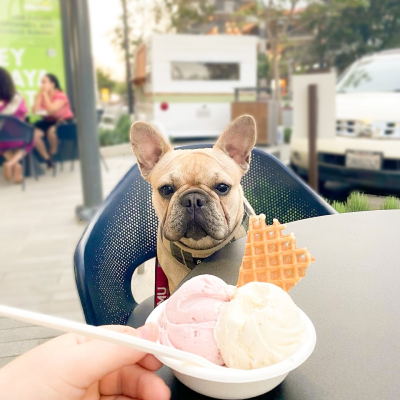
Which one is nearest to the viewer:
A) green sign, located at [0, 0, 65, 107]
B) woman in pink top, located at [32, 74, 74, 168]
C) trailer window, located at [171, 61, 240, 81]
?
woman in pink top, located at [32, 74, 74, 168]

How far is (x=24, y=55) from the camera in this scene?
24.8 ft

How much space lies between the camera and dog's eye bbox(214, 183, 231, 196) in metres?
1.48

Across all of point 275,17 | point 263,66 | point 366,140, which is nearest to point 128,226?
point 366,140

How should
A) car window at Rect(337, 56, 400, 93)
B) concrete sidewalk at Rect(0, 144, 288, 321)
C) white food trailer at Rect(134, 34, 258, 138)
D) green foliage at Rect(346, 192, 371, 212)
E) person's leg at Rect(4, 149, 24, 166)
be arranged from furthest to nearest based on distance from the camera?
white food trailer at Rect(134, 34, 258, 138)
person's leg at Rect(4, 149, 24, 166)
car window at Rect(337, 56, 400, 93)
concrete sidewalk at Rect(0, 144, 288, 321)
green foliage at Rect(346, 192, 371, 212)

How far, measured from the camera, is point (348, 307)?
925mm

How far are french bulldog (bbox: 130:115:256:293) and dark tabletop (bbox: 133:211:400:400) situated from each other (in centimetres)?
21

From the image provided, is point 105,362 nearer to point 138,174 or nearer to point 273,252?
point 273,252

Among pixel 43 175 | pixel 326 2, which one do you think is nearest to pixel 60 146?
pixel 43 175

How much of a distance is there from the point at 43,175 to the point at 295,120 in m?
6.50

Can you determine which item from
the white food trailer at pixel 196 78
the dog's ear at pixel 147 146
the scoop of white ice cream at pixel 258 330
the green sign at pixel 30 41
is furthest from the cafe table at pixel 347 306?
the white food trailer at pixel 196 78

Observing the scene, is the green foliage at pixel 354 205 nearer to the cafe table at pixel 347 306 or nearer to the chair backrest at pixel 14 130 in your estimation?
the cafe table at pixel 347 306

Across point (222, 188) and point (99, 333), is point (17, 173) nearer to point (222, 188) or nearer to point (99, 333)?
point (222, 188)

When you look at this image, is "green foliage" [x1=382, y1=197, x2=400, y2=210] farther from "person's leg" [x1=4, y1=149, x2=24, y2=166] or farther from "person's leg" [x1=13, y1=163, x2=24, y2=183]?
"person's leg" [x1=13, y1=163, x2=24, y2=183]

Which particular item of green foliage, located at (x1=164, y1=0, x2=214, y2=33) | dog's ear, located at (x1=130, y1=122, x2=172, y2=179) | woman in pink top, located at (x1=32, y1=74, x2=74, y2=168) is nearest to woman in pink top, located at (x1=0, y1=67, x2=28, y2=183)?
woman in pink top, located at (x1=32, y1=74, x2=74, y2=168)
